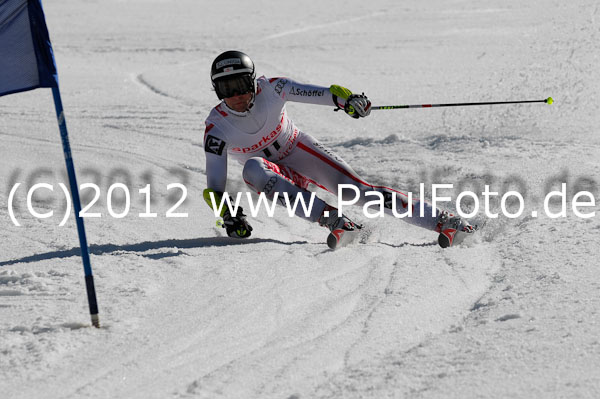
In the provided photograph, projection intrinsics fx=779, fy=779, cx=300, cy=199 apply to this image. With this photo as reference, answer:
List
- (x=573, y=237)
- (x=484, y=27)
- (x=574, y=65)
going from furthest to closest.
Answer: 1. (x=484, y=27)
2. (x=574, y=65)
3. (x=573, y=237)

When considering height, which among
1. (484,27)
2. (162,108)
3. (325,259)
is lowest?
(325,259)

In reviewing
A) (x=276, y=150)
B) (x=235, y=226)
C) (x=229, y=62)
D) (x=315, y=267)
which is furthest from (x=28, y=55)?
(x=276, y=150)

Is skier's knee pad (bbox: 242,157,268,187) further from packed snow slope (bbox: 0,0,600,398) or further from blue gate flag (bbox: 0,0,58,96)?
blue gate flag (bbox: 0,0,58,96)

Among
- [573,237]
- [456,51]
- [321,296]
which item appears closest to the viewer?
[321,296]

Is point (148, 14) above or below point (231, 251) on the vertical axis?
above

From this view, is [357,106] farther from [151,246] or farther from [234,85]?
[151,246]

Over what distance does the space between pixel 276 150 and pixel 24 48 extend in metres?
2.72

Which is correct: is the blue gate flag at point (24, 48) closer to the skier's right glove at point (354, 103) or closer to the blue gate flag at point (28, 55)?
the blue gate flag at point (28, 55)

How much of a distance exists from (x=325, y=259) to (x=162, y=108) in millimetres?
7218

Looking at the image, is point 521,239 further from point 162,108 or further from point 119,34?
point 119,34

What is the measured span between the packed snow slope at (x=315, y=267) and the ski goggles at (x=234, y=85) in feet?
3.78

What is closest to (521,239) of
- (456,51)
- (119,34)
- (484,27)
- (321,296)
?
(321,296)

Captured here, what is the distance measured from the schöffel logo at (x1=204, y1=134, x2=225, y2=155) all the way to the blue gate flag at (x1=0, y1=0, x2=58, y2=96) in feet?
7.20

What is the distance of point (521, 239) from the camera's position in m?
5.51
